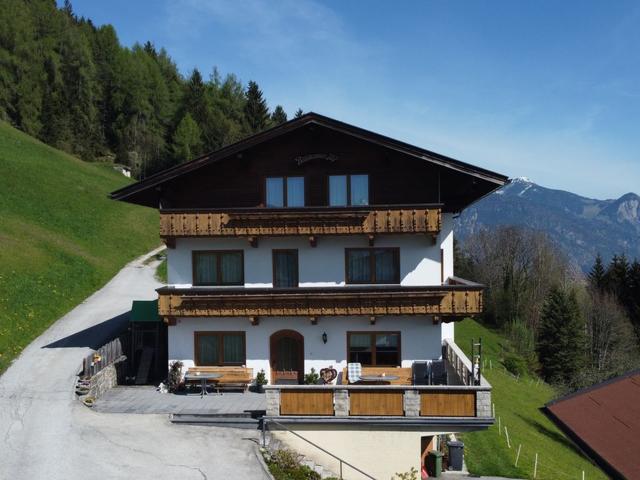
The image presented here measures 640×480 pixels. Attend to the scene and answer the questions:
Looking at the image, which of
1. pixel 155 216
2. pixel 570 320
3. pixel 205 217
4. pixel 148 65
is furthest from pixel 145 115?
pixel 205 217

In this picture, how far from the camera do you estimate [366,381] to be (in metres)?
20.0

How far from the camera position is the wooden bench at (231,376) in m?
20.4

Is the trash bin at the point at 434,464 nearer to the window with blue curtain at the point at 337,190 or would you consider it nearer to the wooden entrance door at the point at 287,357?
the wooden entrance door at the point at 287,357

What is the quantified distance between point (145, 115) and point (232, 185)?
242 ft

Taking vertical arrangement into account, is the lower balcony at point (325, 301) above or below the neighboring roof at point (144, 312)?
above

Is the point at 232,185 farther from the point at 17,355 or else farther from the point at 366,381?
the point at 17,355

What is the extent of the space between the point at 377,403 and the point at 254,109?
86.5m

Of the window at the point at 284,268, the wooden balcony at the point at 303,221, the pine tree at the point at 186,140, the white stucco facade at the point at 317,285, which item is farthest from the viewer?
the pine tree at the point at 186,140

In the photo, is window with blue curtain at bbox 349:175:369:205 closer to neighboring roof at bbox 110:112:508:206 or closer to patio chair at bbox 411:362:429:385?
neighboring roof at bbox 110:112:508:206

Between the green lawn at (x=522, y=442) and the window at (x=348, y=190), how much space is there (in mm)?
10279

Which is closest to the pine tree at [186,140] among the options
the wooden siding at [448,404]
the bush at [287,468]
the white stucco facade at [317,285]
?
the white stucco facade at [317,285]

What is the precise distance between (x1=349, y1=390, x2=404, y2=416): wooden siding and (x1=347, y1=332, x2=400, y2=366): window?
4115 mm

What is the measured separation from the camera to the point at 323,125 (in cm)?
2066

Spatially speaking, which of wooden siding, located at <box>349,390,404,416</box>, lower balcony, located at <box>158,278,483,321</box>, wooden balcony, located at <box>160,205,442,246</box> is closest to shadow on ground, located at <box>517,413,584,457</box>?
lower balcony, located at <box>158,278,483,321</box>
